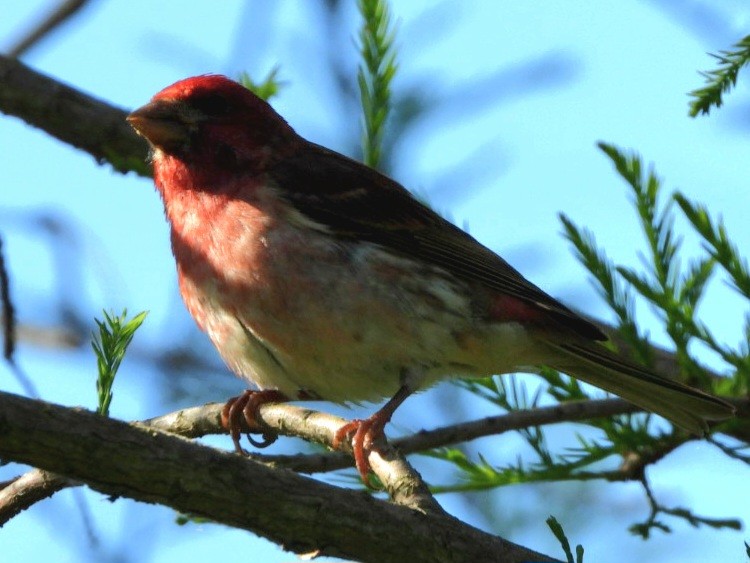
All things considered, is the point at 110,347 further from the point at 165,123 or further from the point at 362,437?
the point at 165,123

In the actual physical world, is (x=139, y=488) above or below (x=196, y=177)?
below

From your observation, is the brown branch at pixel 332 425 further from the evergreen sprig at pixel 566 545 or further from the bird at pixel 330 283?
the evergreen sprig at pixel 566 545

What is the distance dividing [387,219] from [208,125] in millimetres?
1066

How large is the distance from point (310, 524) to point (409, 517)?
13.1 inches

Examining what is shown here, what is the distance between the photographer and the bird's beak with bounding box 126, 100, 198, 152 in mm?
5918

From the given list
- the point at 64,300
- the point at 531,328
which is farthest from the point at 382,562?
the point at 64,300

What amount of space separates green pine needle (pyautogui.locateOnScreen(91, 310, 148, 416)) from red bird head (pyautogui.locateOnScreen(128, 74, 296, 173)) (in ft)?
8.12

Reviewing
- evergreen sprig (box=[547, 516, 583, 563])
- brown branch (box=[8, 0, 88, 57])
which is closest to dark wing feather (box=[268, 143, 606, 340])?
brown branch (box=[8, 0, 88, 57])

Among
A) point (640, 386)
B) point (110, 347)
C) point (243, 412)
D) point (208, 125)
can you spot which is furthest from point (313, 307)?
point (110, 347)

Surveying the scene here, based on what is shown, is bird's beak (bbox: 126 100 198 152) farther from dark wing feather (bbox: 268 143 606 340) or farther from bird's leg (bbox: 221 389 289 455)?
bird's leg (bbox: 221 389 289 455)

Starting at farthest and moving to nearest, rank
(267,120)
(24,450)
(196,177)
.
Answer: (267,120), (196,177), (24,450)

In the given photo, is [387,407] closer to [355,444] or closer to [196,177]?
[355,444]

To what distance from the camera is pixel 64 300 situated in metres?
8.33

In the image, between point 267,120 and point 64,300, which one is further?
point 64,300
